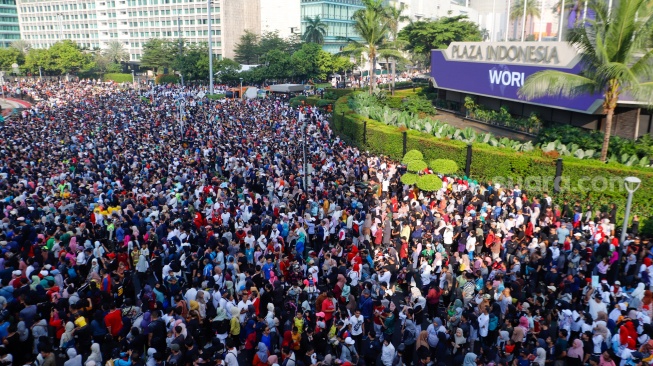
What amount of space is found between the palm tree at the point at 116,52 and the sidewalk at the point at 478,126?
77.7m

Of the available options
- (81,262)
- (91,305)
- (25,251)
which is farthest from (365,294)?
(25,251)

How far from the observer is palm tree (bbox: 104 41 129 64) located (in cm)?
9531

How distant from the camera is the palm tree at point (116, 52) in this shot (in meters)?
95.3

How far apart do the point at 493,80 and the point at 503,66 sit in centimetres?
123

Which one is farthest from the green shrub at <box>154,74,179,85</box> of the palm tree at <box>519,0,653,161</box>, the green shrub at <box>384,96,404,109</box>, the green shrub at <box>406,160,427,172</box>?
the palm tree at <box>519,0,653,161</box>

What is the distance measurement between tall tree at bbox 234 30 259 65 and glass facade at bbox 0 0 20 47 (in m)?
74.2

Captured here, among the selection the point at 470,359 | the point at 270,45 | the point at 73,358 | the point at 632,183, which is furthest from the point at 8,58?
the point at 470,359

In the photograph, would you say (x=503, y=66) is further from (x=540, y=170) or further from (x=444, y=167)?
(x=444, y=167)

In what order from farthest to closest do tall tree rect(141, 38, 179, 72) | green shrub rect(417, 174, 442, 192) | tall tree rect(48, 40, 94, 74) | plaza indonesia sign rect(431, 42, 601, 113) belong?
1. tall tree rect(48, 40, 94, 74)
2. tall tree rect(141, 38, 179, 72)
3. plaza indonesia sign rect(431, 42, 601, 113)
4. green shrub rect(417, 174, 442, 192)

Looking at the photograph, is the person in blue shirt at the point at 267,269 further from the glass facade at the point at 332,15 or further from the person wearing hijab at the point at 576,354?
the glass facade at the point at 332,15

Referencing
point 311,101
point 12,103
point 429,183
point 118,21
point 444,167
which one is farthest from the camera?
point 118,21

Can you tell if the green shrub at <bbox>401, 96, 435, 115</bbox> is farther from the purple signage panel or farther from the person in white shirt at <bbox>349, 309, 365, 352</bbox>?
the person in white shirt at <bbox>349, 309, 365, 352</bbox>

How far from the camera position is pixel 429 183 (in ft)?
57.6

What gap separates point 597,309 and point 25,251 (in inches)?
530
